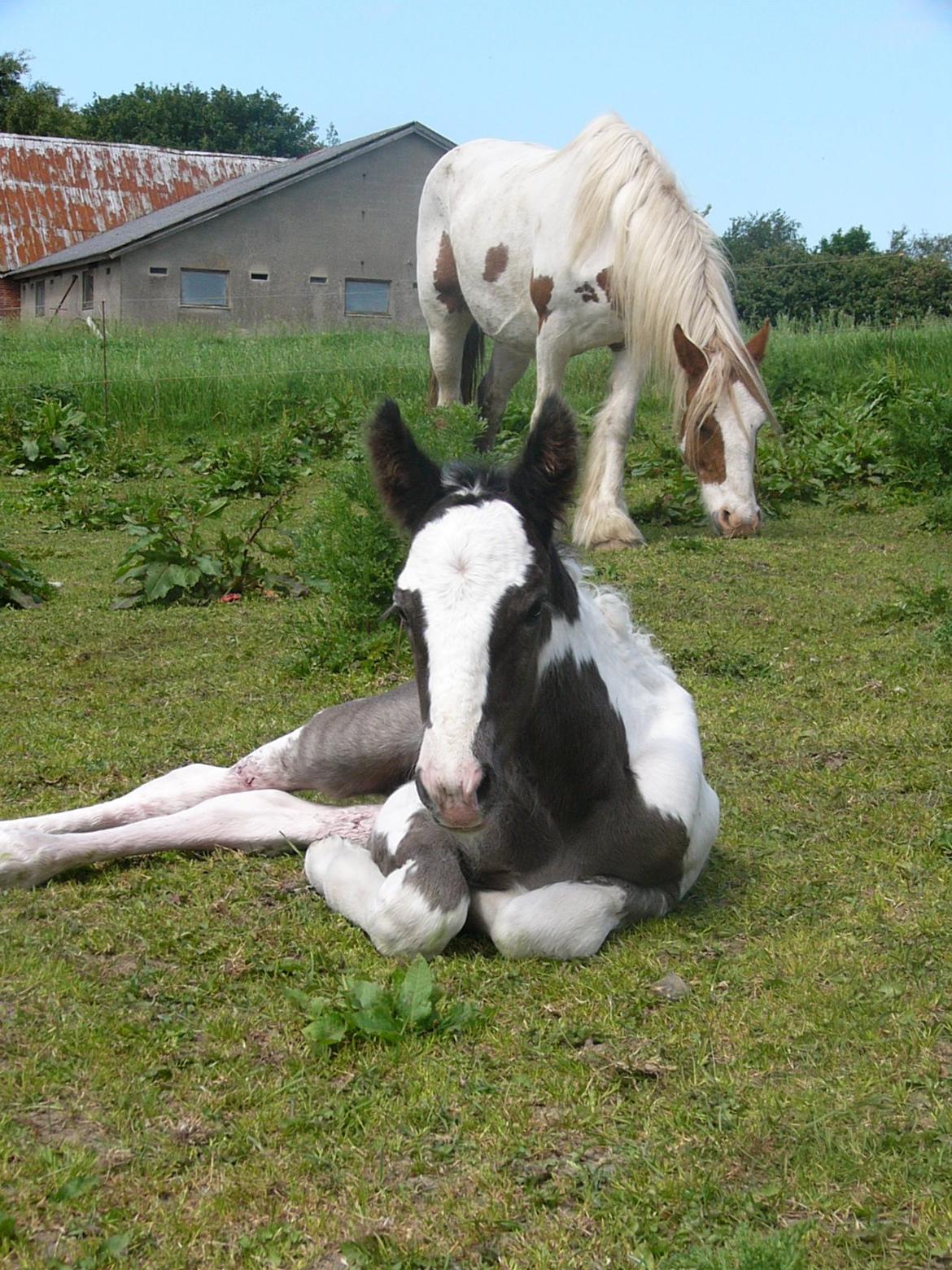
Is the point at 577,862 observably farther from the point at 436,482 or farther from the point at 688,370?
the point at 688,370

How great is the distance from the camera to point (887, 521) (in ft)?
35.8

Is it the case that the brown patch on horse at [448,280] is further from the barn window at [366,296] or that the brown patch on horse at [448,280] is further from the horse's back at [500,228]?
the barn window at [366,296]

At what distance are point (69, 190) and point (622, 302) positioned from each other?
3420 cm

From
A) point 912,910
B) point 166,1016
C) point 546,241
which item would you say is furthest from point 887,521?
point 166,1016

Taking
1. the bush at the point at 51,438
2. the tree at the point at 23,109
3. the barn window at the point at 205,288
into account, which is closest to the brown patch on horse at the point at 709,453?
the bush at the point at 51,438

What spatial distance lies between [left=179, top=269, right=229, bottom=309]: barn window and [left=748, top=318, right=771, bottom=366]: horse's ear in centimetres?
2676

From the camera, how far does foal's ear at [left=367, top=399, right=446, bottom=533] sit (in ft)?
12.0

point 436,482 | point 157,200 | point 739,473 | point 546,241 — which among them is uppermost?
point 157,200

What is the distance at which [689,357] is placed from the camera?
9.23 metres

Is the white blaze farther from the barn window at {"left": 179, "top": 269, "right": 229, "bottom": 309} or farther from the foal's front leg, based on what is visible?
the barn window at {"left": 179, "top": 269, "right": 229, "bottom": 309}

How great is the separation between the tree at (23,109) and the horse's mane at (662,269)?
44793 mm

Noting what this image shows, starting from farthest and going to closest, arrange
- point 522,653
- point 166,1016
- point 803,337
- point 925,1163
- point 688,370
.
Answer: point 803,337 < point 688,370 < point 522,653 < point 166,1016 < point 925,1163

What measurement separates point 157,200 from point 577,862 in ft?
132

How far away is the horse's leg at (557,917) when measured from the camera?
11.4ft
